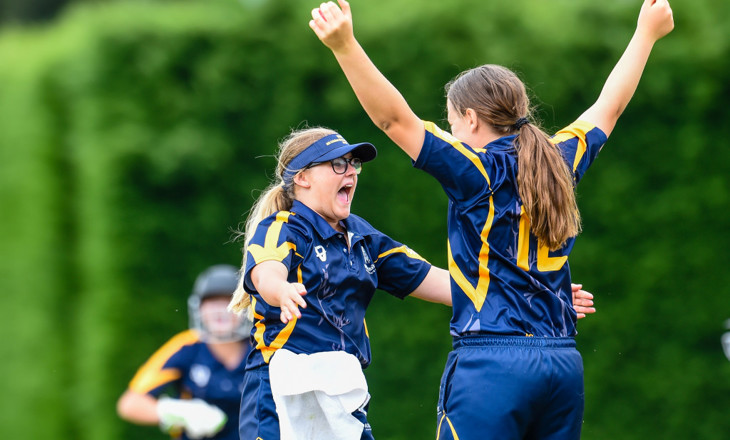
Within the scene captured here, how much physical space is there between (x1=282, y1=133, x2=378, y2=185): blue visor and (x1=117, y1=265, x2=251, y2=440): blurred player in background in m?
1.29

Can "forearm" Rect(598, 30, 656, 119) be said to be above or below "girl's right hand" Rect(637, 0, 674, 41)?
below

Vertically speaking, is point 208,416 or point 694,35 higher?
point 694,35

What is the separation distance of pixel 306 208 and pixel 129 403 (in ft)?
6.69

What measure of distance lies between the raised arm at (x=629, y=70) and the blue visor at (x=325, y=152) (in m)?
0.84

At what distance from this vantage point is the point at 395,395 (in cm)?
592

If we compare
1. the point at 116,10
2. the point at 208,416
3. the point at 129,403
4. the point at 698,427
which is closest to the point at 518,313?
A: the point at 208,416

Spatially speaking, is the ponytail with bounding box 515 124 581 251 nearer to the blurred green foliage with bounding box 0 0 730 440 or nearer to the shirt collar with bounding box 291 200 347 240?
the shirt collar with bounding box 291 200 347 240

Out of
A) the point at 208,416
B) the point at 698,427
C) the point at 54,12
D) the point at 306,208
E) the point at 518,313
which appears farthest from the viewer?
the point at 54,12

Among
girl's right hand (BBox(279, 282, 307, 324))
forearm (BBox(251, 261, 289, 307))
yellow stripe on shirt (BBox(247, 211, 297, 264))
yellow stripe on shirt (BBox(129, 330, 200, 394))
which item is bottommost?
yellow stripe on shirt (BBox(129, 330, 200, 394))

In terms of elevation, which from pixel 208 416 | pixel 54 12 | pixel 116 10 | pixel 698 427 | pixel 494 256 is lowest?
pixel 698 427

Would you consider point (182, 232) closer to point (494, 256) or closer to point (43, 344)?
point (43, 344)

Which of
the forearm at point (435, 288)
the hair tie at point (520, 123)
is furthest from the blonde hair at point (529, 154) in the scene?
the forearm at point (435, 288)

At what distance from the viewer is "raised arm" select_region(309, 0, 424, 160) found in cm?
269

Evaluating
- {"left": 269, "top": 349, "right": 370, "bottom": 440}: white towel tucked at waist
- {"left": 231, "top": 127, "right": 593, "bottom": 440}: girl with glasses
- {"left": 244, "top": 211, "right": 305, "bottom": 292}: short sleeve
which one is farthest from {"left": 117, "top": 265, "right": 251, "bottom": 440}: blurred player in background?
{"left": 269, "top": 349, "right": 370, "bottom": 440}: white towel tucked at waist
